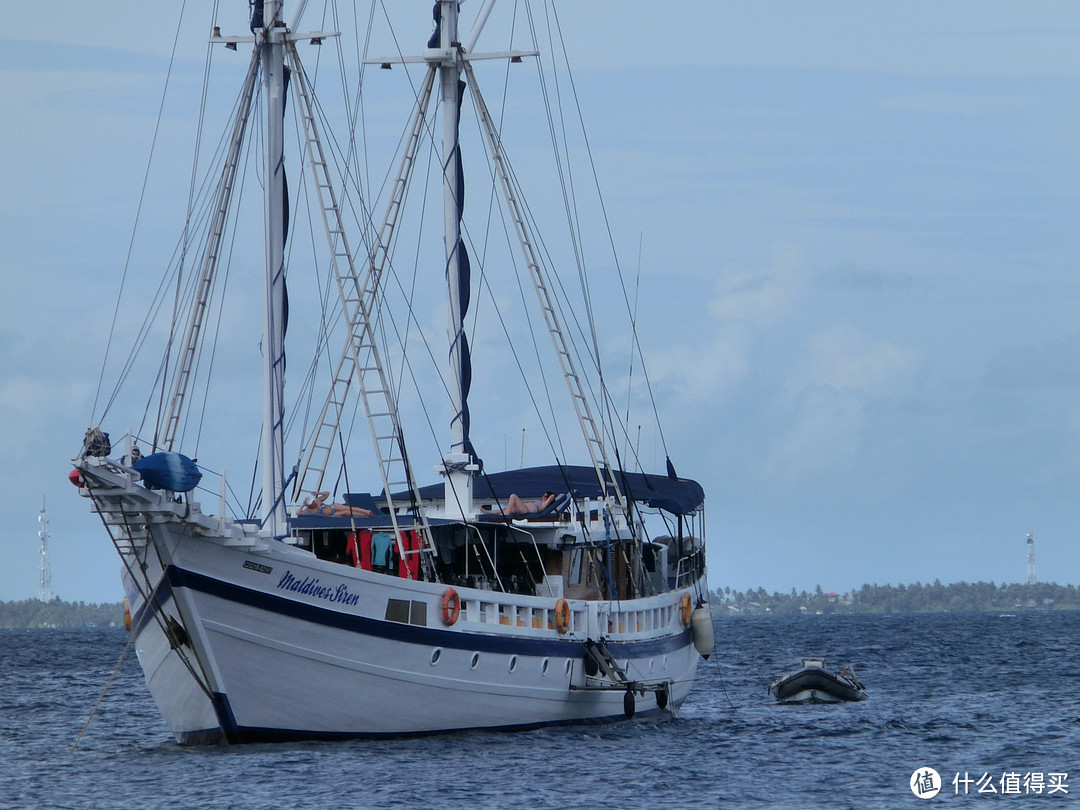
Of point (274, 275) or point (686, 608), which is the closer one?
point (274, 275)

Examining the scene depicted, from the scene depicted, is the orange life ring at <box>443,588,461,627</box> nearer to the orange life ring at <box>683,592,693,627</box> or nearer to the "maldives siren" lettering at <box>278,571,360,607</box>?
the "maldives siren" lettering at <box>278,571,360,607</box>

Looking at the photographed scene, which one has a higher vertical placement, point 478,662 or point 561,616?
point 561,616

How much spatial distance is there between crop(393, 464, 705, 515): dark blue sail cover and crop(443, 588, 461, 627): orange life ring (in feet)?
37.0

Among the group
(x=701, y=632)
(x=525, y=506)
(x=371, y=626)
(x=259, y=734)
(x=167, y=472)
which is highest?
(x=525, y=506)

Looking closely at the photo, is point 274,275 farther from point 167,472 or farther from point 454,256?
point 454,256

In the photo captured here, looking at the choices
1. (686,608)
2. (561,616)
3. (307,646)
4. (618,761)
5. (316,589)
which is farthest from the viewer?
(686,608)

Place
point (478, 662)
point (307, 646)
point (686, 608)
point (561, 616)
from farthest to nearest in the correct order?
point (686, 608)
point (561, 616)
point (478, 662)
point (307, 646)

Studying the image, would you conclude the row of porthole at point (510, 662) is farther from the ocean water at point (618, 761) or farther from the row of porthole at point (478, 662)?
the ocean water at point (618, 761)

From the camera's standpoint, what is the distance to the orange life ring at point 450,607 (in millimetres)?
41219

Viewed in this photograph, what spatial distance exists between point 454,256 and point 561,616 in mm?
12474

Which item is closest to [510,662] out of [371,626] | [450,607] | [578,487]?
[450,607]

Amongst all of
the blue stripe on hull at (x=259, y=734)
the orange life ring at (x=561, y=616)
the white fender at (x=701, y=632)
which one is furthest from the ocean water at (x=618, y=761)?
the orange life ring at (x=561, y=616)

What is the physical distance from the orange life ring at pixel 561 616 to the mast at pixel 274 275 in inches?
343

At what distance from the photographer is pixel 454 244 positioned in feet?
171
